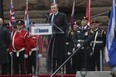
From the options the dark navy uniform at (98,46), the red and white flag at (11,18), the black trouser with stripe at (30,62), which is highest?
the red and white flag at (11,18)

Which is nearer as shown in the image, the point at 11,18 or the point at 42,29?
the point at 42,29

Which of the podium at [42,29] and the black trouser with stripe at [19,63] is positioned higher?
the podium at [42,29]

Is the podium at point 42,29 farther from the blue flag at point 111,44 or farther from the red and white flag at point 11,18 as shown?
the red and white flag at point 11,18

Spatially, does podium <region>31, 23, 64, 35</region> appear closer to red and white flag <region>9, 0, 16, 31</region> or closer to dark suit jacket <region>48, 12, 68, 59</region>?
dark suit jacket <region>48, 12, 68, 59</region>

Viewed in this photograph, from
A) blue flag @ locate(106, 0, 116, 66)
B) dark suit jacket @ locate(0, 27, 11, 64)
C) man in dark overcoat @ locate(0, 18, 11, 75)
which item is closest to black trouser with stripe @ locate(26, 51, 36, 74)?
man in dark overcoat @ locate(0, 18, 11, 75)

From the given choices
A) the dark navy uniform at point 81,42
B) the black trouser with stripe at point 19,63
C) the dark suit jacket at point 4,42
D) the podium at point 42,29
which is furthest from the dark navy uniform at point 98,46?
the podium at point 42,29

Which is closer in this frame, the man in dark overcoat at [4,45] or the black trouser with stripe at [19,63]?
the man in dark overcoat at [4,45]

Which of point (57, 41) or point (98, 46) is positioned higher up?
point (57, 41)

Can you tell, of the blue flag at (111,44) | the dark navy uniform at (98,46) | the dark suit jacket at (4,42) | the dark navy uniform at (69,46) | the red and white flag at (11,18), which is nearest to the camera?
the blue flag at (111,44)

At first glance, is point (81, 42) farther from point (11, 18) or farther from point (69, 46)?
point (11, 18)

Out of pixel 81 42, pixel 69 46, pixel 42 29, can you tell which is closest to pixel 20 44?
pixel 69 46

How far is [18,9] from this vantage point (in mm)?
15844

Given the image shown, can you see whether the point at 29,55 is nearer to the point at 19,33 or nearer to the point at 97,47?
the point at 19,33

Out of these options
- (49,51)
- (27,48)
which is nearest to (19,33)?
(27,48)
